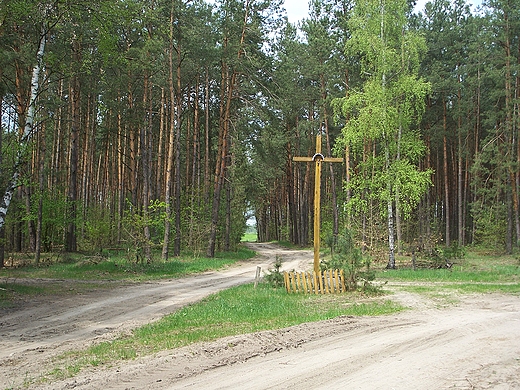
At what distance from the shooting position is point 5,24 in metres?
13.6

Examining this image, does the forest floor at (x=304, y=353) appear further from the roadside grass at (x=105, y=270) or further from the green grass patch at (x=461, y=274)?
the roadside grass at (x=105, y=270)

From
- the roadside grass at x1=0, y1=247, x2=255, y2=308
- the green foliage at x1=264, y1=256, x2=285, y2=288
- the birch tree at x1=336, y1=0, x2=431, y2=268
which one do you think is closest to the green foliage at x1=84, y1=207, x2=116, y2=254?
the roadside grass at x1=0, y1=247, x2=255, y2=308

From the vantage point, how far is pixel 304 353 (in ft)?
22.5

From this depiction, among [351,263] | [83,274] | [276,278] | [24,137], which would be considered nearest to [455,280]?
[351,263]

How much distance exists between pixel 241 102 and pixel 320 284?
16.6 m

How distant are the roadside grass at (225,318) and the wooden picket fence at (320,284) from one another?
447 mm

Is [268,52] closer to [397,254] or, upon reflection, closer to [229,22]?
[229,22]

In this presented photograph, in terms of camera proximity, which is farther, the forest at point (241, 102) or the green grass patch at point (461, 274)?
the forest at point (241, 102)

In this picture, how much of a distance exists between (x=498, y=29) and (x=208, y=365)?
29704 millimetres

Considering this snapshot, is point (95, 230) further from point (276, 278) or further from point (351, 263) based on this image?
point (351, 263)

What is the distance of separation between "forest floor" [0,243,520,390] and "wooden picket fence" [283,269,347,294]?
322cm

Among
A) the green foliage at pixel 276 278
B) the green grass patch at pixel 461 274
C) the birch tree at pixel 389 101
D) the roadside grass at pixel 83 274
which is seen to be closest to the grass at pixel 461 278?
the green grass patch at pixel 461 274

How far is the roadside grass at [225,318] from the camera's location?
23.0 ft

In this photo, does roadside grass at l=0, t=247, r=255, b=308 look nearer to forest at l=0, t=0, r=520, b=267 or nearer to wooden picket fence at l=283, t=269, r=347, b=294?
forest at l=0, t=0, r=520, b=267
